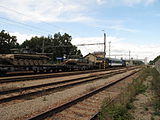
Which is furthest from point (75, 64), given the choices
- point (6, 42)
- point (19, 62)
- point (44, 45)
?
point (44, 45)

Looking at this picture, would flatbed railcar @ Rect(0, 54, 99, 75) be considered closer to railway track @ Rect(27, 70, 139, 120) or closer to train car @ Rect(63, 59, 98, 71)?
train car @ Rect(63, 59, 98, 71)

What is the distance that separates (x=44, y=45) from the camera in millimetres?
80688

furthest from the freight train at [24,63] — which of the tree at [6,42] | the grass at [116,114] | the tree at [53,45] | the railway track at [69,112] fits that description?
the tree at [53,45]

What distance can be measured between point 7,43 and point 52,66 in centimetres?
4321

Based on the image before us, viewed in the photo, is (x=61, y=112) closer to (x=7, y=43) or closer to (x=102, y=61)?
(x=102, y=61)

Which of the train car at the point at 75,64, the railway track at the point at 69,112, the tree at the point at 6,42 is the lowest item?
the railway track at the point at 69,112

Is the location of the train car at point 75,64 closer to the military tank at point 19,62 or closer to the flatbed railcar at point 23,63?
the flatbed railcar at point 23,63

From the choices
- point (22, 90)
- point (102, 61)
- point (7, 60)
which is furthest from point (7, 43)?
point (22, 90)

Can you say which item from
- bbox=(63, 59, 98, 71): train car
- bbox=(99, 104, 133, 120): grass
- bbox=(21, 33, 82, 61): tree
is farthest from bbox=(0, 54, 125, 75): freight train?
bbox=(21, 33, 82, 61): tree

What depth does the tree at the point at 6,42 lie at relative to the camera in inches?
2454

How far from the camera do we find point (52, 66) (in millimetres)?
28422

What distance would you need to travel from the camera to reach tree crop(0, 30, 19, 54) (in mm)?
62328

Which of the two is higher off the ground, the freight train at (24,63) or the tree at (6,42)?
the tree at (6,42)

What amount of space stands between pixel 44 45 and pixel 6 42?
17.6m
